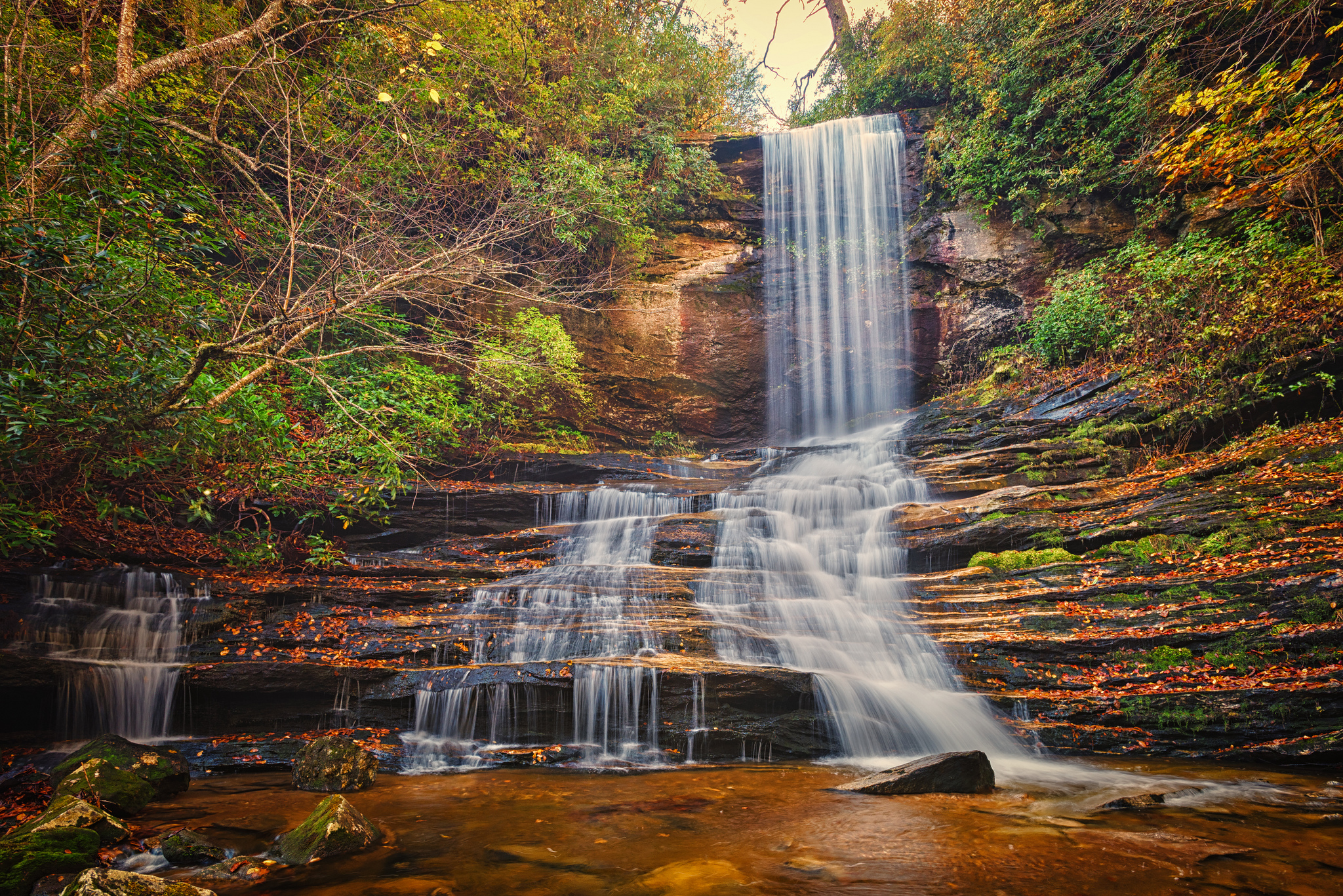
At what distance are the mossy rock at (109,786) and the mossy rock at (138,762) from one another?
18cm

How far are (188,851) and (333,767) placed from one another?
1.49 m

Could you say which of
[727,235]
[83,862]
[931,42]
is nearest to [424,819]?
[83,862]

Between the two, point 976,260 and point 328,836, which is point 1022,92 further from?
point 328,836

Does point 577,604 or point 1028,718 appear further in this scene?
point 577,604

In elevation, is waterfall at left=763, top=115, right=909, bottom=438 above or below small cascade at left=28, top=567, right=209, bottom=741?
above

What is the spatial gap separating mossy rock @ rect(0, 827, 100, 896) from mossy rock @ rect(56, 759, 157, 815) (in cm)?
85

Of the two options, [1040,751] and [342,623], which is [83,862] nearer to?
[342,623]

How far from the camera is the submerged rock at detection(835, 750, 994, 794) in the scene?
4562 mm

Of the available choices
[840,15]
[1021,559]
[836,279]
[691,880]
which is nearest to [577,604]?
[691,880]

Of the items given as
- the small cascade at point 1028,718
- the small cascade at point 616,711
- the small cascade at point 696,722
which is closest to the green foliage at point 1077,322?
the small cascade at point 1028,718

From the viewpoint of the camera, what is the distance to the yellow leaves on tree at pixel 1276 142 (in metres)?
7.64

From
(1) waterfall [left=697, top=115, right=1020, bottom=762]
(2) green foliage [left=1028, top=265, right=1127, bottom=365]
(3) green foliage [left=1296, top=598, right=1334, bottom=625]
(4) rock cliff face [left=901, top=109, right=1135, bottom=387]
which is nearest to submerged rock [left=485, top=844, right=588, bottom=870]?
(1) waterfall [left=697, top=115, right=1020, bottom=762]

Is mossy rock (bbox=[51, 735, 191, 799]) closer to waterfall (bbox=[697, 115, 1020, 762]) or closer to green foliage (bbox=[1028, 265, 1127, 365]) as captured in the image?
waterfall (bbox=[697, 115, 1020, 762])

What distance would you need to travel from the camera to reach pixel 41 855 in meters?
2.99
